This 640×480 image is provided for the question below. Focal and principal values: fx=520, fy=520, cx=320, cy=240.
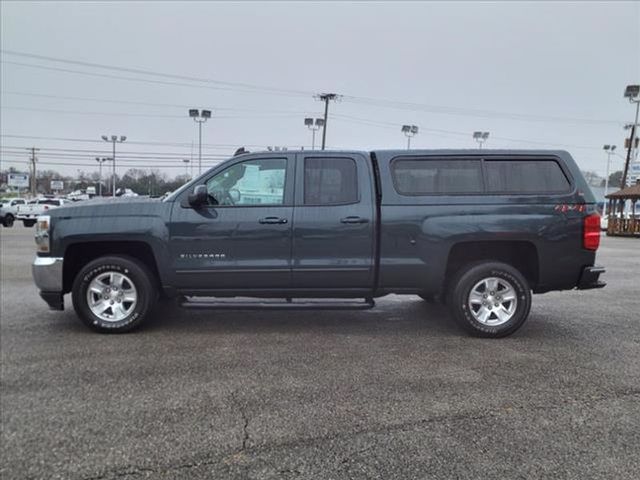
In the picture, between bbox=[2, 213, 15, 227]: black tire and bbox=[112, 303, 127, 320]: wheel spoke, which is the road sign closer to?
bbox=[2, 213, 15, 227]: black tire

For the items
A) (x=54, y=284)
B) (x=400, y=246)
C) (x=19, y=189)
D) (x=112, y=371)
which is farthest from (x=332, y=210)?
(x=19, y=189)

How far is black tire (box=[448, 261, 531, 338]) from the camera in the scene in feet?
17.6

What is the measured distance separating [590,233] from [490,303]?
1233mm

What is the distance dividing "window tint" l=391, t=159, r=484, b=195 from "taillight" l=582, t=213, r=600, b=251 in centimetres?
112

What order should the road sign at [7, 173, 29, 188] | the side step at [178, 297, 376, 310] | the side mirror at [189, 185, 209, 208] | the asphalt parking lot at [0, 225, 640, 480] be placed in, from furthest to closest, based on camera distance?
the road sign at [7, 173, 29, 188] < the side step at [178, 297, 376, 310] < the side mirror at [189, 185, 209, 208] < the asphalt parking lot at [0, 225, 640, 480]

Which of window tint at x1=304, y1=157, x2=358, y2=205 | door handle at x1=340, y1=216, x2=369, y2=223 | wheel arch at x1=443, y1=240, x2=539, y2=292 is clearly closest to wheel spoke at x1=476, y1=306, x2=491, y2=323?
wheel arch at x1=443, y1=240, x2=539, y2=292

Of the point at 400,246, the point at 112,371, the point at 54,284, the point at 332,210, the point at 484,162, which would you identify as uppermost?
the point at 484,162

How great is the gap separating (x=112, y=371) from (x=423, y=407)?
8.36 ft

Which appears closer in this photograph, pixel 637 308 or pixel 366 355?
pixel 366 355

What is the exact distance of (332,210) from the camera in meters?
5.34

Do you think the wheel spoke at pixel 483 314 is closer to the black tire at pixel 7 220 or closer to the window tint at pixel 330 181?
the window tint at pixel 330 181

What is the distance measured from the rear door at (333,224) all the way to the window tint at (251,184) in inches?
8.2

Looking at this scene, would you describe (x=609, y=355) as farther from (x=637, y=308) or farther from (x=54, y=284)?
(x=54, y=284)

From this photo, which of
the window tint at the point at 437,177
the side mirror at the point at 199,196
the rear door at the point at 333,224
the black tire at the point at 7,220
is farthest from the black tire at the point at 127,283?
the black tire at the point at 7,220
